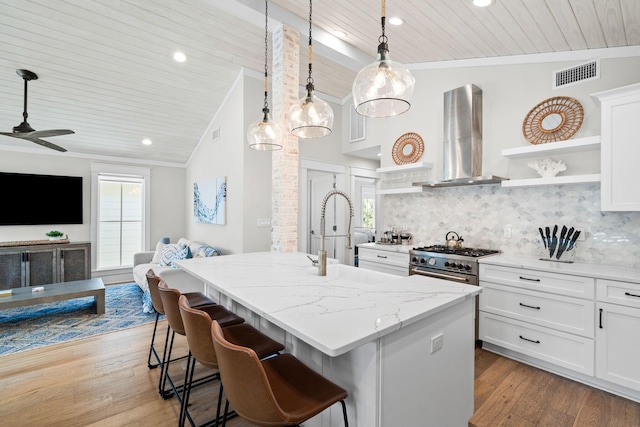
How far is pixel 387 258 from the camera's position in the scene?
3.72m

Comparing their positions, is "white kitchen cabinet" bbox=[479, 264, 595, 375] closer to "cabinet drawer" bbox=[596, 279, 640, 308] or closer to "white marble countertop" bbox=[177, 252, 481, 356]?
"cabinet drawer" bbox=[596, 279, 640, 308]

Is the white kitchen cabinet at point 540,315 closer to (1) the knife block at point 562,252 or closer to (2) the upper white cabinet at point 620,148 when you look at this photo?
(1) the knife block at point 562,252

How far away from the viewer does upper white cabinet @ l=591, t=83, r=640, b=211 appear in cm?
221

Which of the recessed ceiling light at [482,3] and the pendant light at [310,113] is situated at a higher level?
the recessed ceiling light at [482,3]

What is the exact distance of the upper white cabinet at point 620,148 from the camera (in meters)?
2.21

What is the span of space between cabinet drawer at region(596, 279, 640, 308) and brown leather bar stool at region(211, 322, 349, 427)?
7.41ft

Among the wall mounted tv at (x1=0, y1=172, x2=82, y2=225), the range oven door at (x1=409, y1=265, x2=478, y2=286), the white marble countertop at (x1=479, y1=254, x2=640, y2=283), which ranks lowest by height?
the range oven door at (x1=409, y1=265, x2=478, y2=286)

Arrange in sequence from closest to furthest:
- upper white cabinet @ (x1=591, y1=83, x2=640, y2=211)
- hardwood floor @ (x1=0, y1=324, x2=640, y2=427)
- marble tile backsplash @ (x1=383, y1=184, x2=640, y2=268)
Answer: hardwood floor @ (x1=0, y1=324, x2=640, y2=427) → upper white cabinet @ (x1=591, y1=83, x2=640, y2=211) → marble tile backsplash @ (x1=383, y1=184, x2=640, y2=268)

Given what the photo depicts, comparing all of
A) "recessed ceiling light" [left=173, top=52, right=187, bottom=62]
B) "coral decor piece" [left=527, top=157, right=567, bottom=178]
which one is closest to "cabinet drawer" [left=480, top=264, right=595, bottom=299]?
"coral decor piece" [left=527, top=157, right=567, bottom=178]

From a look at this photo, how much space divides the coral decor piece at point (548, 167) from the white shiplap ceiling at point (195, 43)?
1054mm

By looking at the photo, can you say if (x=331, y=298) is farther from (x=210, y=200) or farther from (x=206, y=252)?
(x=210, y=200)

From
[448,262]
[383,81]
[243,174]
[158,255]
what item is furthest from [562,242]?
[158,255]

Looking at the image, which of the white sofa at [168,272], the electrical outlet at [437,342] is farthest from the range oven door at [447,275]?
the white sofa at [168,272]

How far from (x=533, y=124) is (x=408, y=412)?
314 cm
